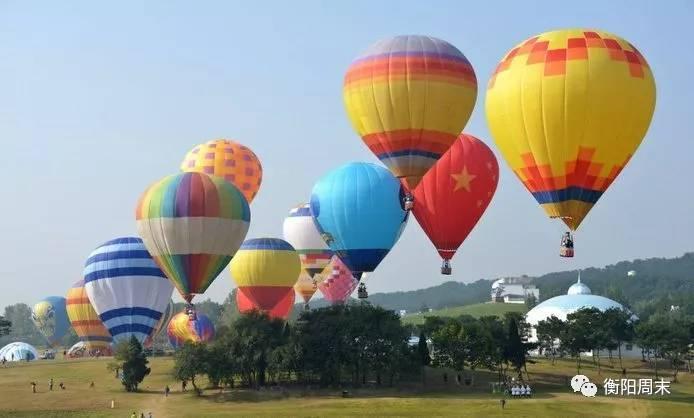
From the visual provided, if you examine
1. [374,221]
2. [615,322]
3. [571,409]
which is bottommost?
[571,409]

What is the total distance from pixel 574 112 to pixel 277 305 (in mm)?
50763

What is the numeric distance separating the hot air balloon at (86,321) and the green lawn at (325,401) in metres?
20.5

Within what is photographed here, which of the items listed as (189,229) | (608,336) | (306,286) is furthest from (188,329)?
(189,229)

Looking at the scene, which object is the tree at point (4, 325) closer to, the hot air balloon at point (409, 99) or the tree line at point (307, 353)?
the tree line at point (307, 353)

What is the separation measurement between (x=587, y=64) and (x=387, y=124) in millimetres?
13565

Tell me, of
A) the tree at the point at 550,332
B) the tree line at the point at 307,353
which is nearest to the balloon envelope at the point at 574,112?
the tree line at the point at 307,353

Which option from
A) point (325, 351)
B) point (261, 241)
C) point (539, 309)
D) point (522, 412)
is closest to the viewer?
point (522, 412)

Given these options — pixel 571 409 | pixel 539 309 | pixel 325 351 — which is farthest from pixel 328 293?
pixel 539 309

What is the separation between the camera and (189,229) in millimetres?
61375

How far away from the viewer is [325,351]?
227ft

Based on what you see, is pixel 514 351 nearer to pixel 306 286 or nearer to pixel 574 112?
pixel 306 286

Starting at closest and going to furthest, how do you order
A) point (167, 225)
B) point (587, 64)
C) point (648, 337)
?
1. point (587, 64)
2. point (167, 225)
3. point (648, 337)

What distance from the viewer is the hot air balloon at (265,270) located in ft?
273

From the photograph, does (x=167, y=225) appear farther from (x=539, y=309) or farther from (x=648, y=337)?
(x=539, y=309)
